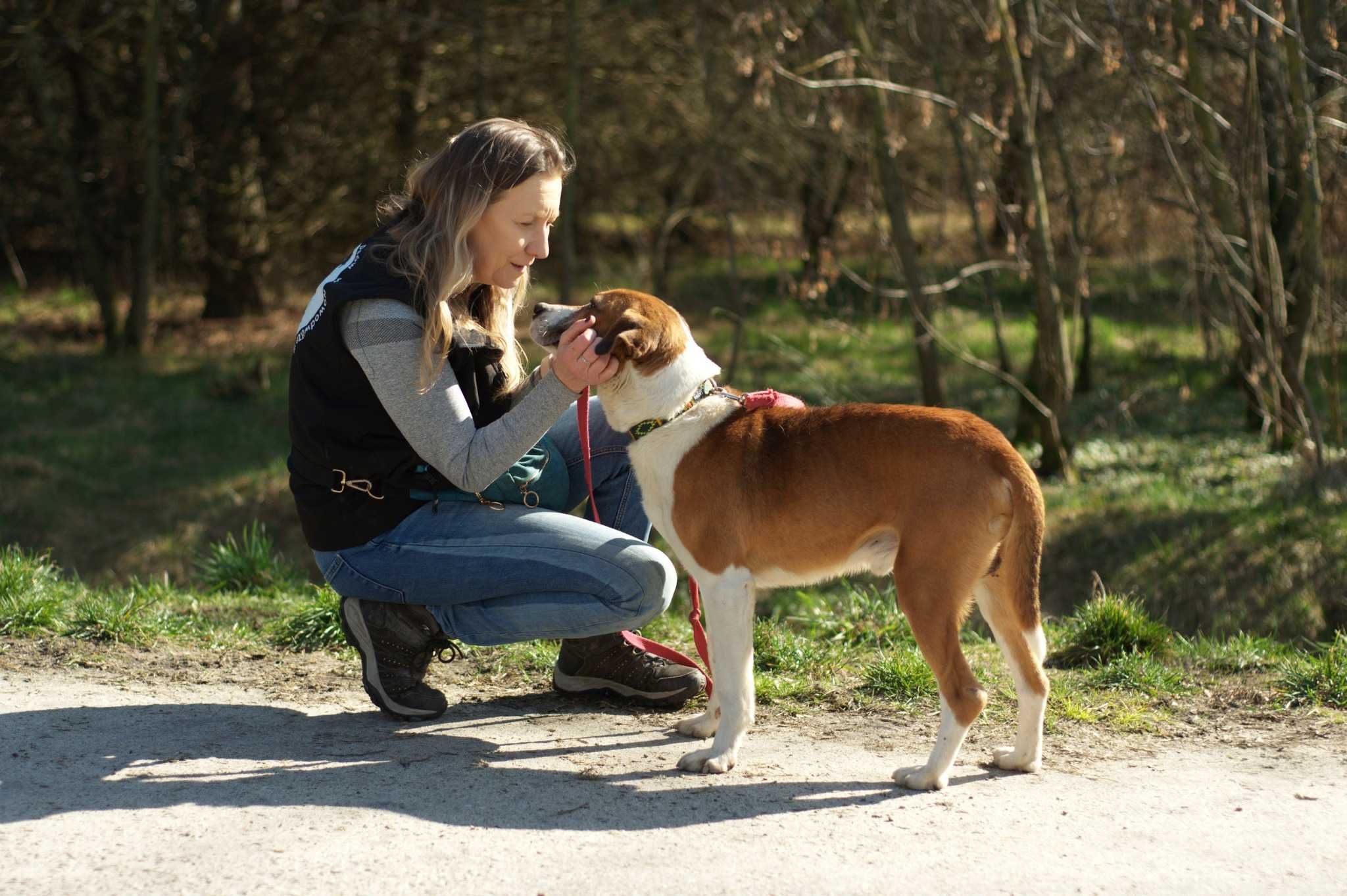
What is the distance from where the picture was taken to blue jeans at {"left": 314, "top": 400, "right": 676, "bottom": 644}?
4.27 m

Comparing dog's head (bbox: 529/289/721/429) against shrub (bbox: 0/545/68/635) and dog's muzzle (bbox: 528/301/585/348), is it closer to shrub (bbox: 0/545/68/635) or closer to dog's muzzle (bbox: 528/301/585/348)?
dog's muzzle (bbox: 528/301/585/348)

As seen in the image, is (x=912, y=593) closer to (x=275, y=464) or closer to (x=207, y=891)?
(x=207, y=891)

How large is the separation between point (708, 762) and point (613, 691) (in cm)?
88

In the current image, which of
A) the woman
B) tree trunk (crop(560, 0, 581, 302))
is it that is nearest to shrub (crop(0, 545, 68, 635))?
the woman

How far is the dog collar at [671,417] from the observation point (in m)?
4.12

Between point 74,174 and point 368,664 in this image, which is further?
point 74,174

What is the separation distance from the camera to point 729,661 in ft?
13.3

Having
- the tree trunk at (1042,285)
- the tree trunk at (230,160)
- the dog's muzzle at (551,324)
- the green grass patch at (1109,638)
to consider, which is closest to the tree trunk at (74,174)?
the tree trunk at (230,160)

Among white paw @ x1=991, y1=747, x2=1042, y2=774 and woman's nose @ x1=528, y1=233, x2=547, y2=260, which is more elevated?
woman's nose @ x1=528, y1=233, x2=547, y2=260

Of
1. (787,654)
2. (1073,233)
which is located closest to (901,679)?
(787,654)

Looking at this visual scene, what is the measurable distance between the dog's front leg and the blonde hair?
1.13 metres

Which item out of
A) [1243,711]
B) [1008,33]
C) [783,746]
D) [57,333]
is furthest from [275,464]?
[1243,711]

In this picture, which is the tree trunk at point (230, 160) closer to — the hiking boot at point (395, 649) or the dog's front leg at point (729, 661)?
the hiking boot at point (395, 649)

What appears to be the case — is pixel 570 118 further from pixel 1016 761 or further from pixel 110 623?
pixel 1016 761
